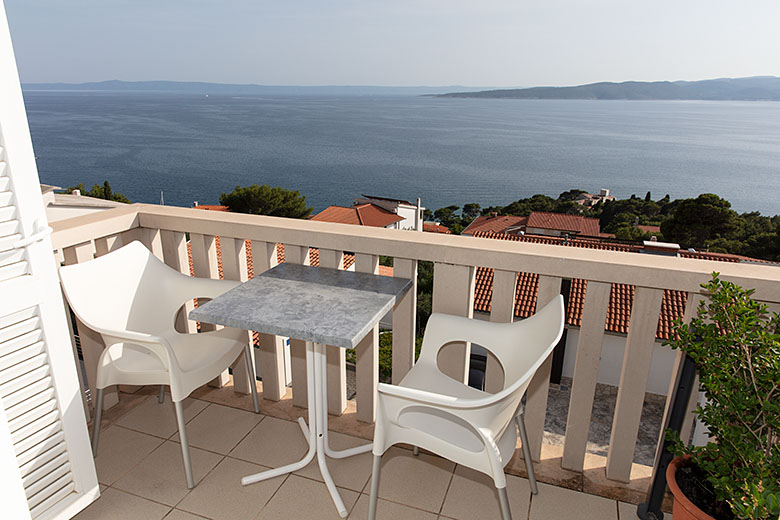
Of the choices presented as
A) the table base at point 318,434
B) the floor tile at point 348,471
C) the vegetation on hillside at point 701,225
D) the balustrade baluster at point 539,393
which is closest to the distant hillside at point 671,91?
the vegetation on hillside at point 701,225

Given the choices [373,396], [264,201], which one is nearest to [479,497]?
[373,396]

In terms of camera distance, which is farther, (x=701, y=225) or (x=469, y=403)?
(x=701, y=225)

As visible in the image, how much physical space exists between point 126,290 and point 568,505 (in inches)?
79.4

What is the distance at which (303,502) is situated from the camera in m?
1.89

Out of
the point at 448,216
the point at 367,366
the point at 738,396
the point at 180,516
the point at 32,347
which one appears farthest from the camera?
the point at 448,216

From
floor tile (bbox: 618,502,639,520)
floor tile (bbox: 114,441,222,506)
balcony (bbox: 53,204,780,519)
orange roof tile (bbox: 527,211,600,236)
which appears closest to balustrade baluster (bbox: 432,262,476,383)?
balcony (bbox: 53,204,780,519)

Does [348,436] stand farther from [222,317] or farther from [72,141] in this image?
[72,141]

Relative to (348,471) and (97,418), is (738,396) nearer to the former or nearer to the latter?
(348,471)

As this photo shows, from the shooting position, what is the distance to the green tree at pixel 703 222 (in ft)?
101

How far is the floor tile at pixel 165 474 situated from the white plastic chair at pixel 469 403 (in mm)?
816

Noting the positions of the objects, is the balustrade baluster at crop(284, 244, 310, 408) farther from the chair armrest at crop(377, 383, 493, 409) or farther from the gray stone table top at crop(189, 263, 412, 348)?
the chair armrest at crop(377, 383, 493, 409)

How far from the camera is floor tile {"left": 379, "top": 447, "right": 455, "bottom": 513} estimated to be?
6.23ft

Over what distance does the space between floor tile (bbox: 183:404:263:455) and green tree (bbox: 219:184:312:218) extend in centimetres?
3339

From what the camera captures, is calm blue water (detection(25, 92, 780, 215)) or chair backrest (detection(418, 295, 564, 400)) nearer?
chair backrest (detection(418, 295, 564, 400))
